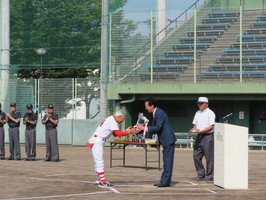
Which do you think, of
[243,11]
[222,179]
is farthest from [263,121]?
[222,179]

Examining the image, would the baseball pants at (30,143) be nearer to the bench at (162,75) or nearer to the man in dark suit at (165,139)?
the man in dark suit at (165,139)

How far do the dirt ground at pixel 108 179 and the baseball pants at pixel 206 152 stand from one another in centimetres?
46

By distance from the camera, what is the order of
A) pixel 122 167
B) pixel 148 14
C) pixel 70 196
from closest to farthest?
pixel 70 196
pixel 122 167
pixel 148 14

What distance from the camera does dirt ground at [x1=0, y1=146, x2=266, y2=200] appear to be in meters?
13.2

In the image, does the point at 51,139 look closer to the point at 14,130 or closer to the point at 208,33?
the point at 14,130

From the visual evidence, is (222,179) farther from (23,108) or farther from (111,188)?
(23,108)

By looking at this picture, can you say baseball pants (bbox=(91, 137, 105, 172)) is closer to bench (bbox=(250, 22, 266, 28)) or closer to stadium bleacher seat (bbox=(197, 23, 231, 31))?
bench (bbox=(250, 22, 266, 28))

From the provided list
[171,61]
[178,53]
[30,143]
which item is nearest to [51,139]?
[30,143]

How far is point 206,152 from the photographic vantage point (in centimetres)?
1576

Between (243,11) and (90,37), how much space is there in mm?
8573

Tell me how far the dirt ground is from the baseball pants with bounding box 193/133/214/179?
0.46 meters

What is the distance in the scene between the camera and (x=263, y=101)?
31.6 m

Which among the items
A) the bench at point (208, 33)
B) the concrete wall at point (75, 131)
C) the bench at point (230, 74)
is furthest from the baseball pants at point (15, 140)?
the bench at point (208, 33)

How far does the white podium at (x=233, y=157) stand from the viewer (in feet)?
47.0
